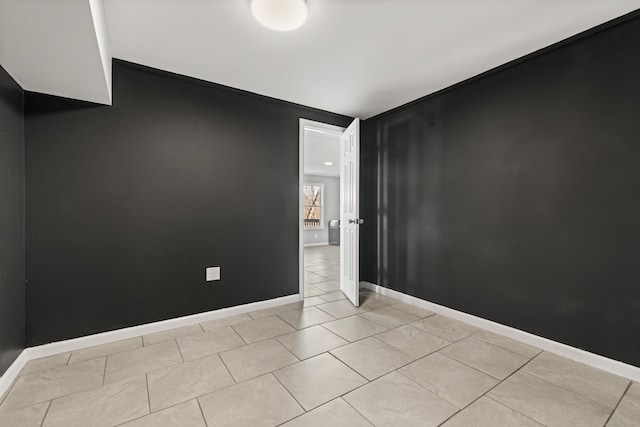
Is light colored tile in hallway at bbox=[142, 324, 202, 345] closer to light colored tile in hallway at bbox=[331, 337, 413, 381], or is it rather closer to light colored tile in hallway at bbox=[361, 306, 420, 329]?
light colored tile in hallway at bbox=[331, 337, 413, 381]

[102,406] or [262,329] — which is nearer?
[102,406]

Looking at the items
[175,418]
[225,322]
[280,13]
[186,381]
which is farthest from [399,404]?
[280,13]

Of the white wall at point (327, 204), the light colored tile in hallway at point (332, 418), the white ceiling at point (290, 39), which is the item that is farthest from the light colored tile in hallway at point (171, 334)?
the white wall at point (327, 204)

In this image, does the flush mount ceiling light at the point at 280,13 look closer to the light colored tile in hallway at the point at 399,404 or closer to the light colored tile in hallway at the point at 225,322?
the light colored tile in hallway at the point at 399,404

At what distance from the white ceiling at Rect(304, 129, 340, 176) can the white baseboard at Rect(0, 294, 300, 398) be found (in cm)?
244

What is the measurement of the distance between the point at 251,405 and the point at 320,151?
16.1ft

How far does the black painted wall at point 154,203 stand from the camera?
2098 millimetres

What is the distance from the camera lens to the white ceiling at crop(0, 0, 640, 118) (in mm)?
1491

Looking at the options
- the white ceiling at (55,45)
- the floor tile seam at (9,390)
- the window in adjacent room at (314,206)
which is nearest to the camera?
the white ceiling at (55,45)

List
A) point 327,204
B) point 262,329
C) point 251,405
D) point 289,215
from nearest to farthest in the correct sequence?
point 251,405 → point 262,329 → point 289,215 → point 327,204

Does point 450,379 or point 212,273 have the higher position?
point 212,273

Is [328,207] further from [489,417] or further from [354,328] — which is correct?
[489,417]

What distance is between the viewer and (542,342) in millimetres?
2188

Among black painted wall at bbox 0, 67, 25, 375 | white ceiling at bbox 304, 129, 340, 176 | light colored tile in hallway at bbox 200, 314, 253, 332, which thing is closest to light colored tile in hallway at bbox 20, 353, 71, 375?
black painted wall at bbox 0, 67, 25, 375
